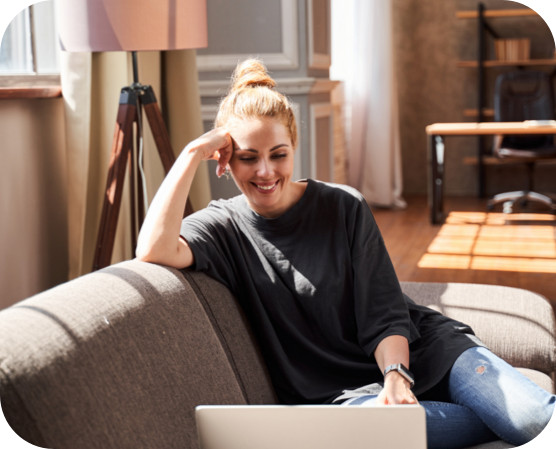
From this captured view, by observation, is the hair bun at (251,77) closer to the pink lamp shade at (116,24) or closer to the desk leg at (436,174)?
the pink lamp shade at (116,24)

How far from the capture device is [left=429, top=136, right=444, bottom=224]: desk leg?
16.2 ft

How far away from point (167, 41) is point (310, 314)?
972 millimetres

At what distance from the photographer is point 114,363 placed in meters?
0.95

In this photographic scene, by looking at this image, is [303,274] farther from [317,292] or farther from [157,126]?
[157,126]

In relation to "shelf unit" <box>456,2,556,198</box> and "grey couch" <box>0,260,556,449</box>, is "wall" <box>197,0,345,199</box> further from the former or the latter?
"shelf unit" <box>456,2,556,198</box>

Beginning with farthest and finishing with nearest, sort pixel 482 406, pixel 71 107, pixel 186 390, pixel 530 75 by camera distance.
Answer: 1. pixel 530 75
2. pixel 71 107
3. pixel 482 406
4. pixel 186 390

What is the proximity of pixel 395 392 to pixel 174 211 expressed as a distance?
57cm

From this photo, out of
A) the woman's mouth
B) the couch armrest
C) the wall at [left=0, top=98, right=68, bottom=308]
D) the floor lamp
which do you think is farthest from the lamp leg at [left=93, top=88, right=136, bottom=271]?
the couch armrest

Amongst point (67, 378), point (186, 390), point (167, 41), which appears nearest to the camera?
point (67, 378)

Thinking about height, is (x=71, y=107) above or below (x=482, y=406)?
above

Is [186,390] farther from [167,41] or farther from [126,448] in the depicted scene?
[167,41]

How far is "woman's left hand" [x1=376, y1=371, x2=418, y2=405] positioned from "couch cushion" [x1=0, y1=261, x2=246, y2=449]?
0.94ft

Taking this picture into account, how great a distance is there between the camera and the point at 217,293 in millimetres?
1340

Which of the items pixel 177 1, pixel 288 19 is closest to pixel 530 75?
pixel 288 19
